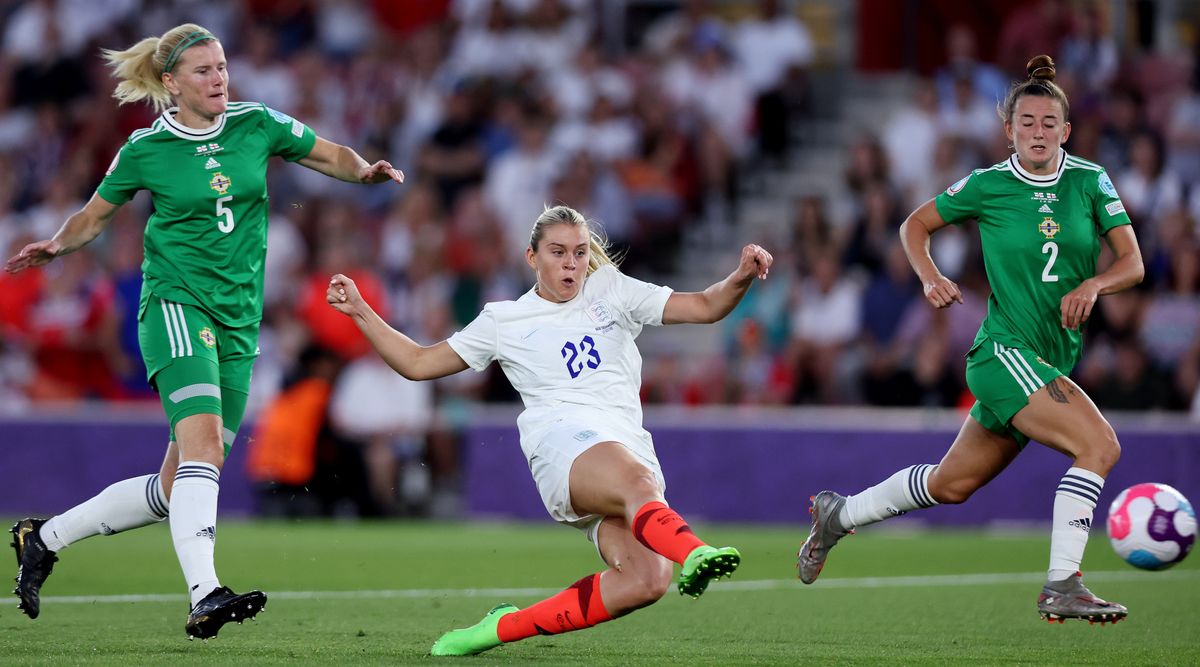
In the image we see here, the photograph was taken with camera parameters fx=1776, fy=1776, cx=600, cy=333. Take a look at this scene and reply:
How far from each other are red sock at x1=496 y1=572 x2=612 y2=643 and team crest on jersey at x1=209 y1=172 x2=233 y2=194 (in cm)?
229

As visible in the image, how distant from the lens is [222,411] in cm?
777

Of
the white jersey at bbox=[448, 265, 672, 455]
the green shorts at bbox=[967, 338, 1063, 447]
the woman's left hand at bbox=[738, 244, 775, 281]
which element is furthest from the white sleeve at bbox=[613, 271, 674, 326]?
the green shorts at bbox=[967, 338, 1063, 447]

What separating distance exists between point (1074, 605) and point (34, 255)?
450 cm

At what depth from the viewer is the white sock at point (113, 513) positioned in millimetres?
7793

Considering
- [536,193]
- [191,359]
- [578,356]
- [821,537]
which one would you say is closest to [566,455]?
[578,356]

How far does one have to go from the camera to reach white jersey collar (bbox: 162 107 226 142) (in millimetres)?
7703

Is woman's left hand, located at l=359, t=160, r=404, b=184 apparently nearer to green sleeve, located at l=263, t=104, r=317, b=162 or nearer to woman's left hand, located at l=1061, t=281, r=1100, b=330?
green sleeve, located at l=263, t=104, r=317, b=162

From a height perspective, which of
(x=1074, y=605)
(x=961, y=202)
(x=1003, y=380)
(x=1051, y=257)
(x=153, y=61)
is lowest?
(x=1074, y=605)

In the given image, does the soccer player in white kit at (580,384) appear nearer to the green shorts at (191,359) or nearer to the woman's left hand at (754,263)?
the woman's left hand at (754,263)

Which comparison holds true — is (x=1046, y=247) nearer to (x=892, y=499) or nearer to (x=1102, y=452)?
(x=1102, y=452)

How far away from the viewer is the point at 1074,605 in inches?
277

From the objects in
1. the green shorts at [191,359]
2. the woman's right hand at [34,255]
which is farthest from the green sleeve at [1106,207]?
the woman's right hand at [34,255]

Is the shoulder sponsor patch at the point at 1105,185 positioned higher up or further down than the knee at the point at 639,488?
higher up

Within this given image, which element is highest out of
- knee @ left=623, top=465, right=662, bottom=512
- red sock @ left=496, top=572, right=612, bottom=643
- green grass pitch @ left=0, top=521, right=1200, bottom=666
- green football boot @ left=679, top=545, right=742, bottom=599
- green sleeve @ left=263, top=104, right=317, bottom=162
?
green sleeve @ left=263, top=104, right=317, bottom=162
